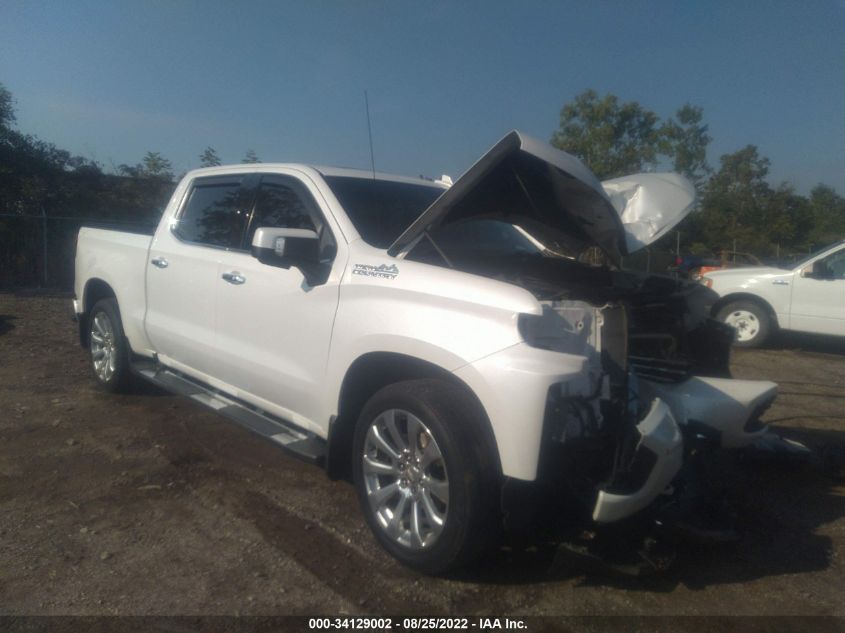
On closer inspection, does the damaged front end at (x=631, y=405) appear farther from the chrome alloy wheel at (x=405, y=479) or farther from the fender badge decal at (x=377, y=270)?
the fender badge decal at (x=377, y=270)

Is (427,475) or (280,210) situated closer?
(427,475)

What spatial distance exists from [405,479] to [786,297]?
8.73 m

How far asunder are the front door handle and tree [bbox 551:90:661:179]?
1045 inches

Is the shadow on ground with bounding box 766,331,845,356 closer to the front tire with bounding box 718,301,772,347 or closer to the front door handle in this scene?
the front tire with bounding box 718,301,772,347

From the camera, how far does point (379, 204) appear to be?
4.45 meters

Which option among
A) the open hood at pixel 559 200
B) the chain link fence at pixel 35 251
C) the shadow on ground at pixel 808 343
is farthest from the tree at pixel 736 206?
the open hood at pixel 559 200

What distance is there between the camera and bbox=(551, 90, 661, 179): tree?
29781 mm

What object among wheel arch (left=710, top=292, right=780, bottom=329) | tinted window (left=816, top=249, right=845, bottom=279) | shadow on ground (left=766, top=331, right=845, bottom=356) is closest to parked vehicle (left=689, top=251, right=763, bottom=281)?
wheel arch (left=710, top=292, right=780, bottom=329)

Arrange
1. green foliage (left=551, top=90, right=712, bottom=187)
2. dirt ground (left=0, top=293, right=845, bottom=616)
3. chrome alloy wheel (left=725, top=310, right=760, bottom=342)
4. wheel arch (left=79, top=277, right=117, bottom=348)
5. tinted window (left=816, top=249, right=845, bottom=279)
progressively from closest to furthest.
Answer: dirt ground (left=0, top=293, right=845, bottom=616) < wheel arch (left=79, top=277, right=117, bottom=348) < tinted window (left=816, top=249, right=845, bottom=279) < chrome alloy wheel (left=725, top=310, right=760, bottom=342) < green foliage (left=551, top=90, right=712, bottom=187)

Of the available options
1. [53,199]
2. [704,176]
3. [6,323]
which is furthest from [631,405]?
[704,176]

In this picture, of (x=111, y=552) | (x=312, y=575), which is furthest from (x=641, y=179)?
(x=111, y=552)

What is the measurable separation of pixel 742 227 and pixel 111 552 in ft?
114

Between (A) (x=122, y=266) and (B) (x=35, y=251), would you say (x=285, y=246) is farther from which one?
(B) (x=35, y=251)

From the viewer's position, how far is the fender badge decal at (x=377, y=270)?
11.8 ft
